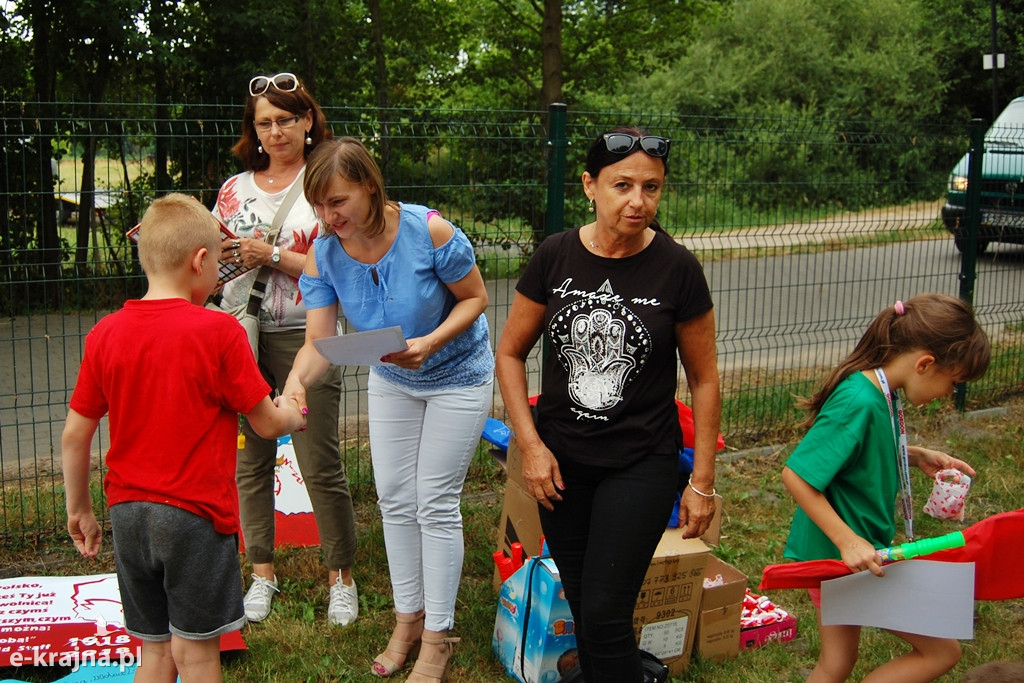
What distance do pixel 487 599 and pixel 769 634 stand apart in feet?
3.65

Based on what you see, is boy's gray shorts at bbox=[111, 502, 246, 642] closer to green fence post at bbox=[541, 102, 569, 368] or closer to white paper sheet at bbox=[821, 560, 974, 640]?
white paper sheet at bbox=[821, 560, 974, 640]

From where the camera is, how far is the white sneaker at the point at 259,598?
12.5 ft

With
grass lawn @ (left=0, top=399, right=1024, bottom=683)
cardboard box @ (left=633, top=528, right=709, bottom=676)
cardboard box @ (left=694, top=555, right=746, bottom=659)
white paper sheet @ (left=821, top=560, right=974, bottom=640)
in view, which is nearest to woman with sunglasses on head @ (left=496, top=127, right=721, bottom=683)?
white paper sheet @ (left=821, top=560, right=974, bottom=640)

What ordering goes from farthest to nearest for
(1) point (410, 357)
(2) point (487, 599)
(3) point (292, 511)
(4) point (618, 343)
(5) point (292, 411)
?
(3) point (292, 511)
(2) point (487, 599)
(1) point (410, 357)
(5) point (292, 411)
(4) point (618, 343)

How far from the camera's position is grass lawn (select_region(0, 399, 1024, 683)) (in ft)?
11.5

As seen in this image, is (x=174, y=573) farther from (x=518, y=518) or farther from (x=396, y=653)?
(x=518, y=518)

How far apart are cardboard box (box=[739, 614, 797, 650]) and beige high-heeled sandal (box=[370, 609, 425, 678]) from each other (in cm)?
122

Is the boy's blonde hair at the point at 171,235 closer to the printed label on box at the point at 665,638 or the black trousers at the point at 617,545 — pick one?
the black trousers at the point at 617,545

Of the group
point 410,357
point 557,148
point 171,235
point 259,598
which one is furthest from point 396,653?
point 557,148

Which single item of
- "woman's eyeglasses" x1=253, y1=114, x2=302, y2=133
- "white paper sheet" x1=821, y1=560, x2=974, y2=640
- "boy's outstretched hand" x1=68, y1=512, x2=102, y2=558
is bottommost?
"white paper sheet" x1=821, y1=560, x2=974, y2=640

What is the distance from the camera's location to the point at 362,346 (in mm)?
2859

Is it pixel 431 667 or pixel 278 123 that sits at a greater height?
pixel 278 123

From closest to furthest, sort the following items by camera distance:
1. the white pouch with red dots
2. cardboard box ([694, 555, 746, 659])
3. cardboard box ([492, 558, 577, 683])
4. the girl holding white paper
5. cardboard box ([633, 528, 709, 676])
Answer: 1. the girl holding white paper
2. the white pouch with red dots
3. cardboard box ([492, 558, 577, 683])
4. cardboard box ([633, 528, 709, 676])
5. cardboard box ([694, 555, 746, 659])

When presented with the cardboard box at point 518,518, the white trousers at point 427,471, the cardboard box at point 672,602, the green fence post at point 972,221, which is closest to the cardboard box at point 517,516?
the cardboard box at point 518,518
